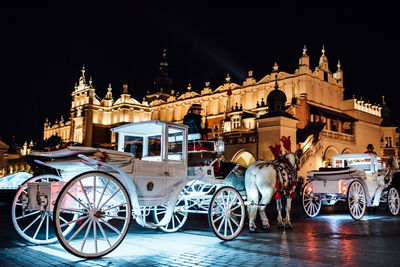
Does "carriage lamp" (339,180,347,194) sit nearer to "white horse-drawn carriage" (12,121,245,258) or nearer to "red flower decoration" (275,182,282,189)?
"red flower decoration" (275,182,282,189)

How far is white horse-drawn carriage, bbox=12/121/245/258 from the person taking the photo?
17.7 ft

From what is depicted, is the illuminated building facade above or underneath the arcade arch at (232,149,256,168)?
above

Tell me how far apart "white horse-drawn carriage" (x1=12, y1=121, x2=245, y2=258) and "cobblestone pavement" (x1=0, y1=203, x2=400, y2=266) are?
1.07ft

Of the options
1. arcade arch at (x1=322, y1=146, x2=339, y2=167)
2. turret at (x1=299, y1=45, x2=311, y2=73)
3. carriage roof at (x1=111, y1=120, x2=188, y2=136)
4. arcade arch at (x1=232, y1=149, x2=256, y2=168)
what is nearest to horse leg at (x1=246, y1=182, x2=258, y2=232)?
carriage roof at (x1=111, y1=120, x2=188, y2=136)

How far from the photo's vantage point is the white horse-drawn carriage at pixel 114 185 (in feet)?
17.7

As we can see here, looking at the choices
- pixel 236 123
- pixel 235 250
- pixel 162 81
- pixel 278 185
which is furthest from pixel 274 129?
pixel 162 81

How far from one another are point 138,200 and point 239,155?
28646 millimetres

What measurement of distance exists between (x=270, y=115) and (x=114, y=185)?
84.3 feet

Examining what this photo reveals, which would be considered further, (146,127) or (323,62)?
(323,62)

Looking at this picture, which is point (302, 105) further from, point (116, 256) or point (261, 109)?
point (116, 256)

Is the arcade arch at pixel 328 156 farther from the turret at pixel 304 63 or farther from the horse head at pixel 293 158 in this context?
the horse head at pixel 293 158

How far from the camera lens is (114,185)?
5836 millimetres

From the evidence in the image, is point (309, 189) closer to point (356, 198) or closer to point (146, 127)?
point (356, 198)

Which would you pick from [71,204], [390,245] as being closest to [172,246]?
[71,204]
